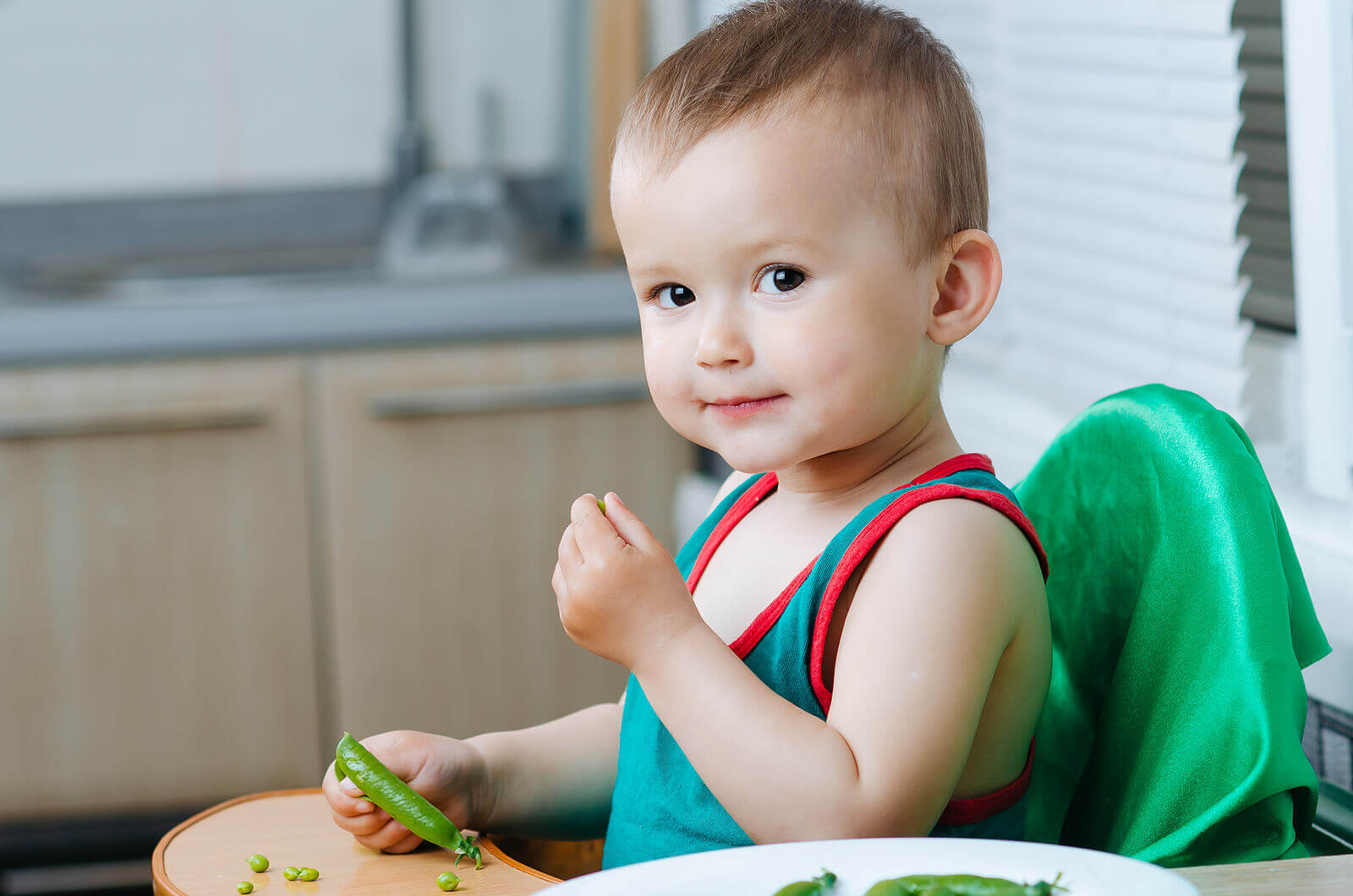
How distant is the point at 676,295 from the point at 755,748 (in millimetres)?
253

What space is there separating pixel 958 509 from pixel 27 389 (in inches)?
71.4

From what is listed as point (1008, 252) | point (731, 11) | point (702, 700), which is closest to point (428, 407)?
point (1008, 252)

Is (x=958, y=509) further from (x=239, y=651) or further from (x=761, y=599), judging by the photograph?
(x=239, y=651)

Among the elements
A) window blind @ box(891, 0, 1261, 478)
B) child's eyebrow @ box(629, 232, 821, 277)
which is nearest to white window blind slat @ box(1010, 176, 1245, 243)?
window blind @ box(891, 0, 1261, 478)

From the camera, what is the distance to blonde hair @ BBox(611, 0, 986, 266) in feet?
2.43

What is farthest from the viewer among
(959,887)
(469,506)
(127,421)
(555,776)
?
(469,506)

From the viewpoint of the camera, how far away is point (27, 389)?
2139 mm

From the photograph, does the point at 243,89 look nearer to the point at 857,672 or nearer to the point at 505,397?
the point at 505,397

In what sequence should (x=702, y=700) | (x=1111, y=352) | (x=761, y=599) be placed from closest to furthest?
1. (x=702, y=700)
2. (x=761, y=599)
3. (x=1111, y=352)

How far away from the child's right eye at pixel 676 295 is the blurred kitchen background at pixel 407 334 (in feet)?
1.81

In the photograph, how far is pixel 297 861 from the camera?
74cm

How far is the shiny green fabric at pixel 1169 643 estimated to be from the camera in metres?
0.72

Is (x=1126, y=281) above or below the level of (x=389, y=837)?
above

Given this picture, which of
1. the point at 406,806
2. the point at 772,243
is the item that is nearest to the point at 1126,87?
the point at 772,243
